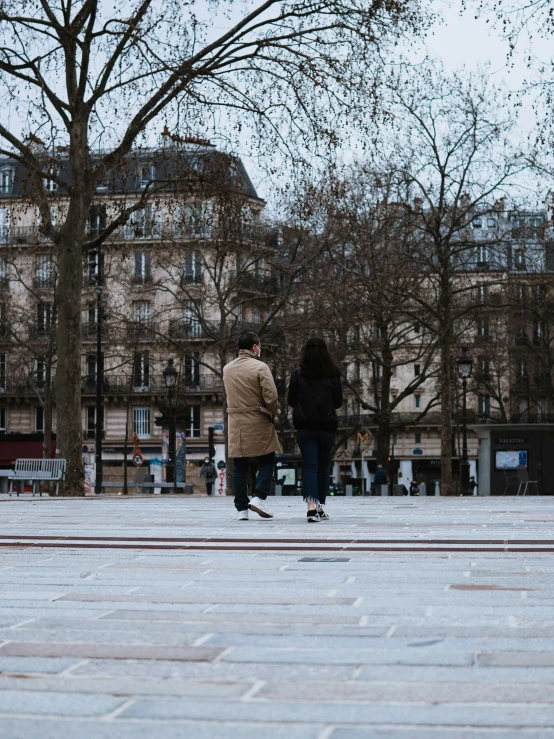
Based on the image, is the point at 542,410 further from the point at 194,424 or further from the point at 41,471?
the point at 41,471

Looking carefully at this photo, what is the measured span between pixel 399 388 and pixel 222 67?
56.7 m

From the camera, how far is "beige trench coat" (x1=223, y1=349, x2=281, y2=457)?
12.1 metres

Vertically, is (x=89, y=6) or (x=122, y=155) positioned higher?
(x=89, y=6)

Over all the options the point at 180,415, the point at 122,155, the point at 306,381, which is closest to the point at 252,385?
the point at 306,381

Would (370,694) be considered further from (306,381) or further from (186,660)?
(306,381)

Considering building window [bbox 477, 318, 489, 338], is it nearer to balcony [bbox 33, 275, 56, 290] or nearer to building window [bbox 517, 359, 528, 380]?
building window [bbox 517, 359, 528, 380]

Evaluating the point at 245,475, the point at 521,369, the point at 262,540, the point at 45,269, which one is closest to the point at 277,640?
the point at 262,540

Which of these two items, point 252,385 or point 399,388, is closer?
point 252,385

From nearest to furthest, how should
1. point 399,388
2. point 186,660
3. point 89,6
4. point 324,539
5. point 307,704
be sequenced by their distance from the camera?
1. point 307,704
2. point 186,660
3. point 324,539
4. point 89,6
5. point 399,388

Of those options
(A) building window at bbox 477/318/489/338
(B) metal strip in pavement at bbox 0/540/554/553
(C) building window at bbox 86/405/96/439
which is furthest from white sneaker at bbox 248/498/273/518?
(C) building window at bbox 86/405/96/439

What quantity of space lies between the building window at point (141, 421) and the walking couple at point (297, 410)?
64.7 meters

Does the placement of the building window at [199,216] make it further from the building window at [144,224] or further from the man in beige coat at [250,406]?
the man in beige coat at [250,406]

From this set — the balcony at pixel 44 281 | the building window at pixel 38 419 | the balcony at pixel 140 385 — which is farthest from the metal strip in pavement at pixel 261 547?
the building window at pixel 38 419

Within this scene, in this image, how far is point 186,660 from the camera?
14.0ft
